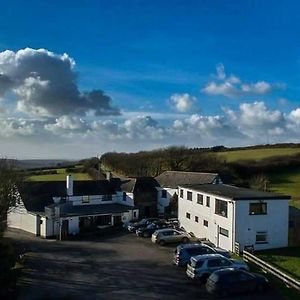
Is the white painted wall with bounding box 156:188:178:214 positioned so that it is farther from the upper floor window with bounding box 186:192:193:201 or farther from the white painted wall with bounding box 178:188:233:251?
the upper floor window with bounding box 186:192:193:201

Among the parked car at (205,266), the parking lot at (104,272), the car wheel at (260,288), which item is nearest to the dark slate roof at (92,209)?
the parking lot at (104,272)

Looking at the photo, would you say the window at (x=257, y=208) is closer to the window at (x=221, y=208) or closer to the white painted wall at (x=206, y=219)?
the white painted wall at (x=206, y=219)

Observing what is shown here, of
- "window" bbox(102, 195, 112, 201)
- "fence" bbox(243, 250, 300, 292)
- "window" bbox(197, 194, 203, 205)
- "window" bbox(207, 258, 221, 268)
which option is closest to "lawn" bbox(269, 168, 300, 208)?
"window" bbox(197, 194, 203, 205)

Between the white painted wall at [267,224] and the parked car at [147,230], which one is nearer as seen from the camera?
the white painted wall at [267,224]

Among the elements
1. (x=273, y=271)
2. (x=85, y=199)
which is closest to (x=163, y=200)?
(x=85, y=199)

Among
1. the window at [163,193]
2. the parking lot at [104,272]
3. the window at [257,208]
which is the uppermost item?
the window at [257,208]
